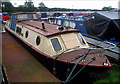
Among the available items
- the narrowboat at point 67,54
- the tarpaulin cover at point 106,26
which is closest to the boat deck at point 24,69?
the narrowboat at point 67,54

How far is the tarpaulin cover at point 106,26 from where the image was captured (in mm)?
7973

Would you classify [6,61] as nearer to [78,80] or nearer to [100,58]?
[78,80]

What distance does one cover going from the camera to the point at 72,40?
5.77m

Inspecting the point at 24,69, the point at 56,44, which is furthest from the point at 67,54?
the point at 24,69

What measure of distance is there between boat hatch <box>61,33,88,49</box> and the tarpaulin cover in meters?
3.33

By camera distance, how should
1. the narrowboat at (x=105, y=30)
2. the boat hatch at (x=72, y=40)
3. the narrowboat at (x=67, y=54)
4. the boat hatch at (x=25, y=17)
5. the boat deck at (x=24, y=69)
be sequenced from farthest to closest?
the boat hatch at (x=25, y=17)
the narrowboat at (x=105, y=30)
the boat hatch at (x=72, y=40)
the boat deck at (x=24, y=69)
the narrowboat at (x=67, y=54)

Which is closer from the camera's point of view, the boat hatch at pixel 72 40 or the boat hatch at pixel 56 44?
the boat hatch at pixel 56 44

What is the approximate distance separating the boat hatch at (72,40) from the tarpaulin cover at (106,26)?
3.33m

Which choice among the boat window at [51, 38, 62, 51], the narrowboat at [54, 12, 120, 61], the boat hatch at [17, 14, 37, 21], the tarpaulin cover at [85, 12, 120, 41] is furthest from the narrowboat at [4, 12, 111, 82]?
the boat hatch at [17, 14, 37, 21]

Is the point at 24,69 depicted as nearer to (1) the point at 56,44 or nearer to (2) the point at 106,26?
(1) the point at 56,44

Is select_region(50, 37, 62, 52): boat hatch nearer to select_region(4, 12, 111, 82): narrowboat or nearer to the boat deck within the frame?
select_region(4, 12, 111, 82): narrowboat

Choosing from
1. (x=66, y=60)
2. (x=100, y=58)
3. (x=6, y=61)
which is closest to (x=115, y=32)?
(x=100, y=58)

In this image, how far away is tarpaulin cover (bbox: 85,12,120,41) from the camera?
797cm

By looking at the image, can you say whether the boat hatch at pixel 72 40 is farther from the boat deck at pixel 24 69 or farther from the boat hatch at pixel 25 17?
the boat hatch at pixel 25 17
